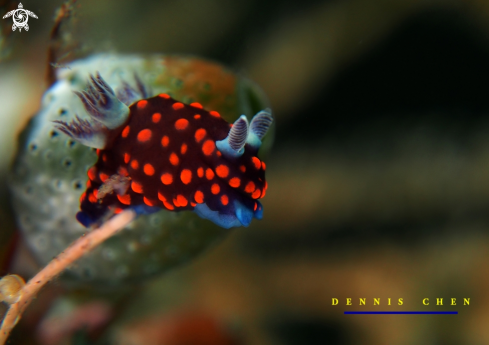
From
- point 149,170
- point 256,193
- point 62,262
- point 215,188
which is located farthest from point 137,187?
point 62,262

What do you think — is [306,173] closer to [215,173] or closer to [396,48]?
[396,48]

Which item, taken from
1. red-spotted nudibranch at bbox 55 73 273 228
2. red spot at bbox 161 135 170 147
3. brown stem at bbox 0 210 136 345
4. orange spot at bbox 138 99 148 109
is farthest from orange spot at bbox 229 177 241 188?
brown stem at bbox 0 210 136 345

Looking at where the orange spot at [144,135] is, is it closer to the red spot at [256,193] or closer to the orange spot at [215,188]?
the orange spot at [215,188]

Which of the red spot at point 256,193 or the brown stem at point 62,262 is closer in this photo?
the red spot at point 256,193

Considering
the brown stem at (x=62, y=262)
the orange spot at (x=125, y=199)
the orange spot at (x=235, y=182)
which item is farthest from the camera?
the brown stem at (x=62, y=262)

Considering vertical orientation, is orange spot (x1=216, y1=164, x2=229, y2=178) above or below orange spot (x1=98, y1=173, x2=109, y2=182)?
below

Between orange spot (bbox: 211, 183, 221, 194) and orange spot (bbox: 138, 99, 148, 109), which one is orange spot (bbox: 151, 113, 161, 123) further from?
orange spot (bbox: 211, 183, 221, 194)

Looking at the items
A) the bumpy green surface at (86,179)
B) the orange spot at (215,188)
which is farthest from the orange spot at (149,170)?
the bumpy green surface at (86,179)
